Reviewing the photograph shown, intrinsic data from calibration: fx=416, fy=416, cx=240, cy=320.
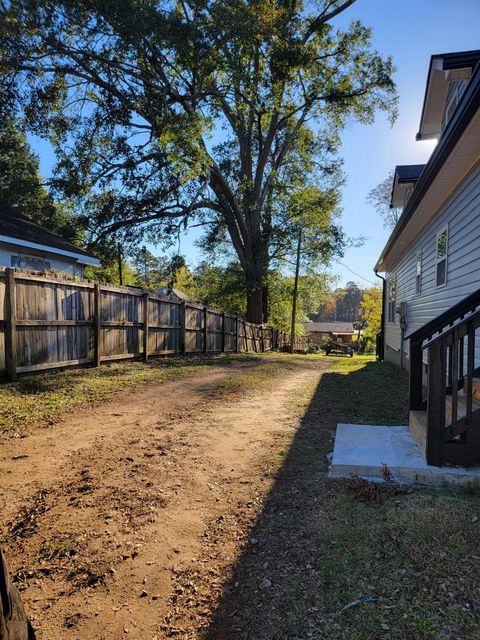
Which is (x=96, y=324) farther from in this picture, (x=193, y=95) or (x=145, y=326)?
(x=193, y=95)

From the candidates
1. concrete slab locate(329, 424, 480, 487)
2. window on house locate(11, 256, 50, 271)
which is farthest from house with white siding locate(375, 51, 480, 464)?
window on house locate(11, 256, 50, 271)

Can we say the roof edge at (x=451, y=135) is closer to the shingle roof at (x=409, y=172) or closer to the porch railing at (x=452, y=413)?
the porch railing at (x=452, y=413)

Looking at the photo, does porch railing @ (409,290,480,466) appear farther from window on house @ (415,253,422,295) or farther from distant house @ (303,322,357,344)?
distant house @ (303,322,357,344)

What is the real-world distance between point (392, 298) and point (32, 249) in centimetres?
1299

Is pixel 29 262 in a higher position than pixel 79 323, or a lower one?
higher

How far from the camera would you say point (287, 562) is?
2346 mm

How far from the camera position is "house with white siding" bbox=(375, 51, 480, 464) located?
3.20m

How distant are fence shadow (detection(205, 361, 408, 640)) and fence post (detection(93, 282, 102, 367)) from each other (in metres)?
5.27

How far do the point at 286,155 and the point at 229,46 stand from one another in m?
10.7

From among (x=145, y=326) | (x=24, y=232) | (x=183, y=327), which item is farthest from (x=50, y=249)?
(x=145, y=326)

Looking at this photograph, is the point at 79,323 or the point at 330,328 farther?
the point at 330,328

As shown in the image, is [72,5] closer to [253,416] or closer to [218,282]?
[253,416]

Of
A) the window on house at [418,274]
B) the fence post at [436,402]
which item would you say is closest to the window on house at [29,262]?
the window on house at [418,274]

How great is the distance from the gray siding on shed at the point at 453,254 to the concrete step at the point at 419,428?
2.47 m
